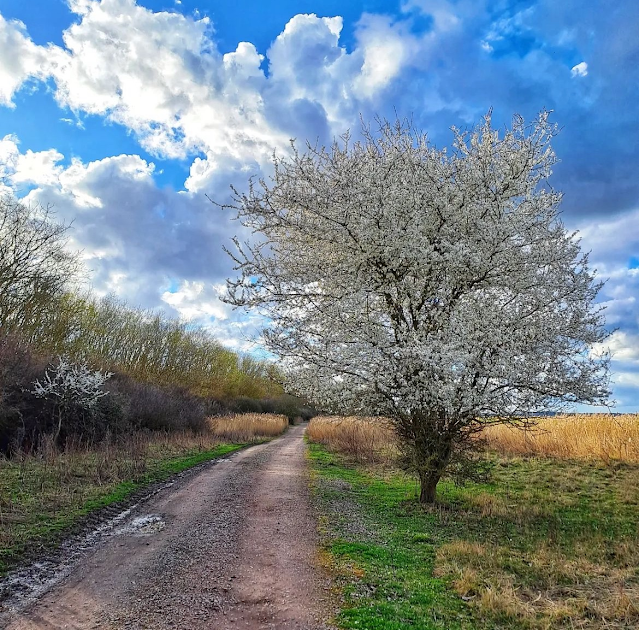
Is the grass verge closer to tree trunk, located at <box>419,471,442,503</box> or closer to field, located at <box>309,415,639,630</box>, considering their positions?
field, located at <box>309,415,639,630</box>

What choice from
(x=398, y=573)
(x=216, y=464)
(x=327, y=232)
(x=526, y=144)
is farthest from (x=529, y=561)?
(x=216, y=464)

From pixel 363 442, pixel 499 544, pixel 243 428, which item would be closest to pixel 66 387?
pixel 363 442

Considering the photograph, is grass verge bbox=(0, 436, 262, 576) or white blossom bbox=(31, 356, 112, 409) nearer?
grass verge bbox=(0, 436, 262, 576)

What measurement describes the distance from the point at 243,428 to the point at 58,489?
21077 millimetres

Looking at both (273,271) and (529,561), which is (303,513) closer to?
(529,561)

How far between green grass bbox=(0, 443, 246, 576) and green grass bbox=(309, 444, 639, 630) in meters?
4.31

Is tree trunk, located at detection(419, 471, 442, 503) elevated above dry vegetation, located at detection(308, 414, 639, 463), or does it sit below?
below

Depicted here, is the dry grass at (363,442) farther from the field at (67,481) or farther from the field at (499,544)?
the field at (67,481)

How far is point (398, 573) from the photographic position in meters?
6.14

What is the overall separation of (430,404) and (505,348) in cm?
180

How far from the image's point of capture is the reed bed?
1064 inches

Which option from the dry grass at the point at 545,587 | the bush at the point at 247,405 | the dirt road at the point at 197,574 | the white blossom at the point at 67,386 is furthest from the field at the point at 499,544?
the bush at the point at 247,405

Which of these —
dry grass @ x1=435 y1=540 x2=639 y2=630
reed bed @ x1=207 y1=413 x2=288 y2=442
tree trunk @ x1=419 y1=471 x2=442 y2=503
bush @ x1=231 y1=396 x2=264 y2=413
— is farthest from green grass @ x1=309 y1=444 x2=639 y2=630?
bush @ x1=231 y1=396 x2=264 y2=413

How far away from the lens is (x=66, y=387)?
15.7 m
